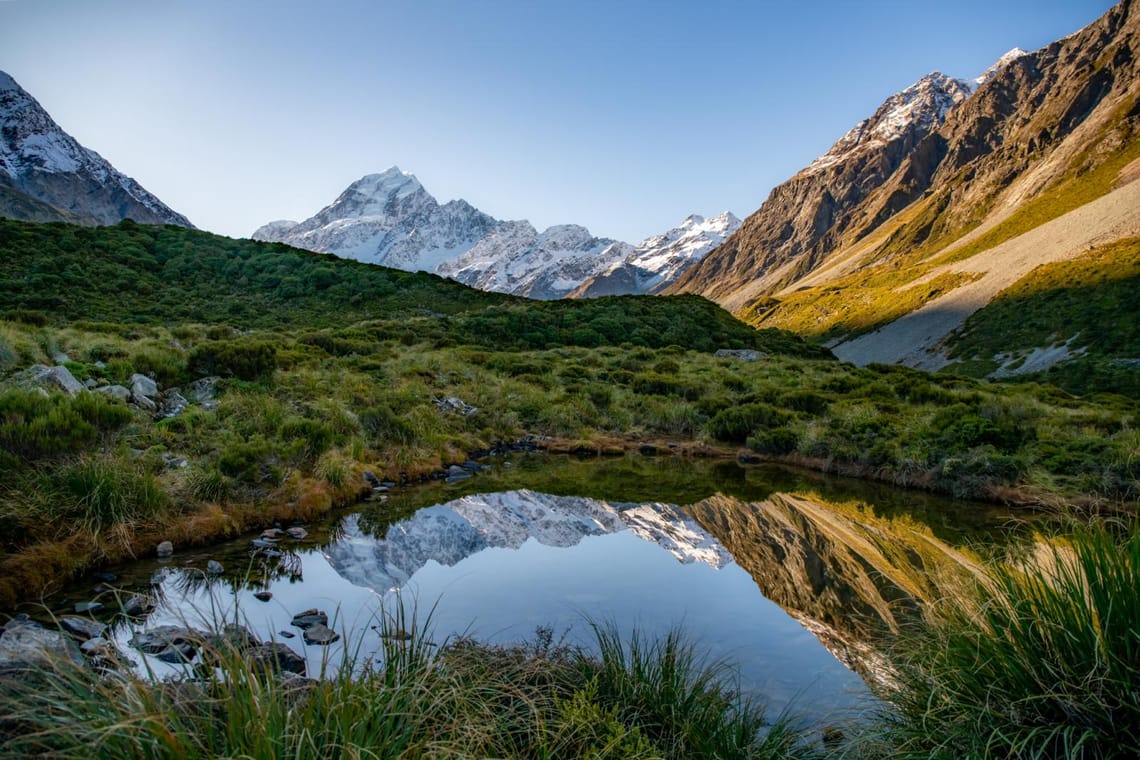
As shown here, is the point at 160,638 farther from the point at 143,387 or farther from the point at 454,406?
the point at 454,406

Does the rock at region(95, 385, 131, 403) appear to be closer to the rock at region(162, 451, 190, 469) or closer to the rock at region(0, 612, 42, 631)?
the rock at region(162, 451, 190, 469)

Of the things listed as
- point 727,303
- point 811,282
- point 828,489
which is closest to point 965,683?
point 828,489

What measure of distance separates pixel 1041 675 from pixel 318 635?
214 inches

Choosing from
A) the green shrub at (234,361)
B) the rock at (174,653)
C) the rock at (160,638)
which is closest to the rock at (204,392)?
the green shrub at (234,361)

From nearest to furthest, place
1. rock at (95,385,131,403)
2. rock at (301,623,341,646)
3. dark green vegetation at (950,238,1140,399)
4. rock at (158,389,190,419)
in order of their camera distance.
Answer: rock at (301,623,341,646), rock at (95,385,131,403), rock at (158,389,190,419), dark green vegetation at (950,238,1140,399)

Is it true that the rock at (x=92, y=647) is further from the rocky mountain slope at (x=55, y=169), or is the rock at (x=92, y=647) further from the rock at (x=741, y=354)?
the rocky mountain slope at (x=55, y=169)

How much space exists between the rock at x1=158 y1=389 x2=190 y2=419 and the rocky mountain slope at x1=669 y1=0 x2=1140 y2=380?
2292 inches

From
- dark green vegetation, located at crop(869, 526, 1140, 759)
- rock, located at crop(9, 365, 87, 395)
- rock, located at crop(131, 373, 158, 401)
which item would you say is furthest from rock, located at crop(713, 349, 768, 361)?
dark green vegetation, located at crop(869, 526, 1140, 759)

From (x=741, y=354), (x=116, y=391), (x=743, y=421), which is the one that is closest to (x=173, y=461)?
(x=116, y=391)

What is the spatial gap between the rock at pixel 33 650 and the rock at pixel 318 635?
1.74 metres

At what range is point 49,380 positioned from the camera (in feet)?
33.8

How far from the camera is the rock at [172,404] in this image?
11.7 meters

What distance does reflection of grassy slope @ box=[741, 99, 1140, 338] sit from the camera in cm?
8625

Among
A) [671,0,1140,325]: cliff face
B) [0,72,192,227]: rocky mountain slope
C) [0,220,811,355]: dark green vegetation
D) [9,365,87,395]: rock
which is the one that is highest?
[0,72,192,227]: rocky mountain slope
